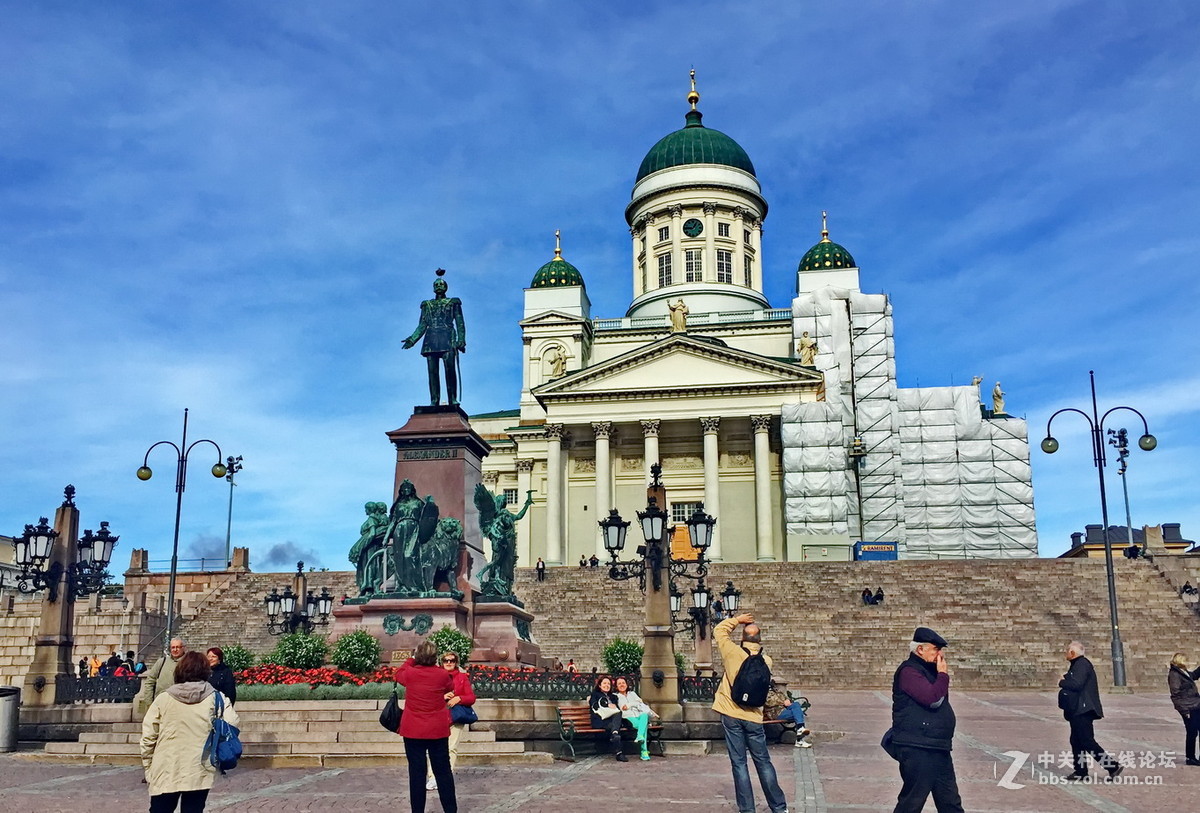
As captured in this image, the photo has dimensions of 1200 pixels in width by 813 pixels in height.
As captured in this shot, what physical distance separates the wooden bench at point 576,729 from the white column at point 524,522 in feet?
156

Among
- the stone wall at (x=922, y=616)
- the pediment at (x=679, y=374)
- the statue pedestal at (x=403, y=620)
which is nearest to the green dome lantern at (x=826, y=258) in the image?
the pediment at (x=679, y=374)

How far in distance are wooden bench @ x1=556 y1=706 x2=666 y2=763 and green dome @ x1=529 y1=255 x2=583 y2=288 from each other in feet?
195

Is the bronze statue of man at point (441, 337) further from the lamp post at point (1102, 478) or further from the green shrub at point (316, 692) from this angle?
the lamp post at point (1102, 478)

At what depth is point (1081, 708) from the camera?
39.6 ft

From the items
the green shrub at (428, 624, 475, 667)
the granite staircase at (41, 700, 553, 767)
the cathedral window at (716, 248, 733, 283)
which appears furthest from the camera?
the cathedral window at (716, 248, 733, 283)

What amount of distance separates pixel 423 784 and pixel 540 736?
20.5 feet

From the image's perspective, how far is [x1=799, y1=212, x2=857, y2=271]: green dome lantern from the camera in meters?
70.4

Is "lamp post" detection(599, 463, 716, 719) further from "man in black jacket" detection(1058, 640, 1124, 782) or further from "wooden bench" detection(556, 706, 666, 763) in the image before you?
"man in black jacket" detection(1058, 640, 1124, 782)

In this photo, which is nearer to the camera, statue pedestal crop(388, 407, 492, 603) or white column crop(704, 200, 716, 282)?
statue pedestal crop(388, 407, 492, 603)

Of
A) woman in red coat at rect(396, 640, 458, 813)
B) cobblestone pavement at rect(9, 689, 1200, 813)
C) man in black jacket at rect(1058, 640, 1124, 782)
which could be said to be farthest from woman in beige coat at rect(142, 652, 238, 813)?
man in black jacket at rect(1058, 640, 1124, 782)

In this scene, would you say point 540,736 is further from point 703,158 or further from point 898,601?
point 703,158

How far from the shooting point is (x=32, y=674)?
17.6 meters

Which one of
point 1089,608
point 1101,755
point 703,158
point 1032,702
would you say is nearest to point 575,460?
point 703,158

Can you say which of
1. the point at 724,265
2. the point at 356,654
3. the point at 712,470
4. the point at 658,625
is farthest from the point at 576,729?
the point at 724,265
